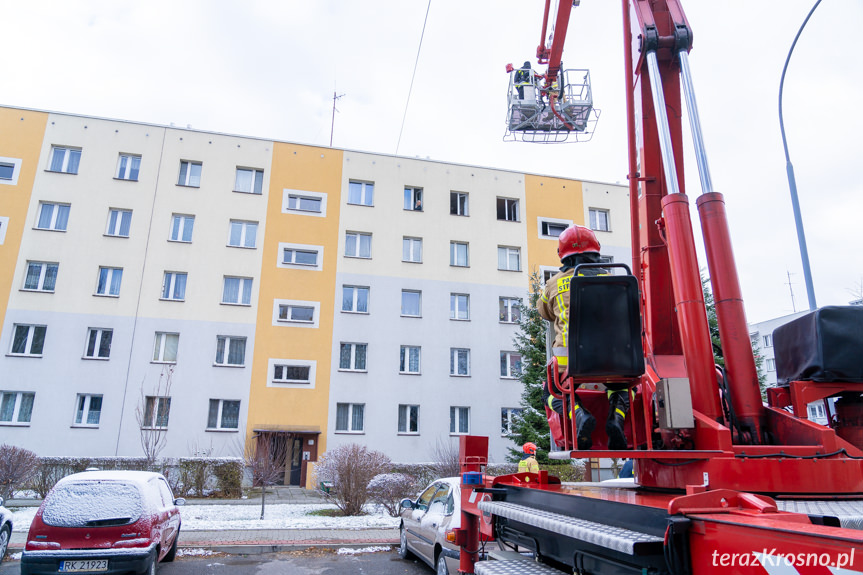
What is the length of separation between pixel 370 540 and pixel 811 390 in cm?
1096

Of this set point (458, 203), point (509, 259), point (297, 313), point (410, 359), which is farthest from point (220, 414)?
point (509, 259)

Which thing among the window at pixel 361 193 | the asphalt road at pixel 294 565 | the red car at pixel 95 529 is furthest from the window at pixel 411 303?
the red car at pixel 95 529

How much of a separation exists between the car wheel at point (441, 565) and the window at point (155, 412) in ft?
60.9

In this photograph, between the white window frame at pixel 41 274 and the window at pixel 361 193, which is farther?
the window at pixel 361 193

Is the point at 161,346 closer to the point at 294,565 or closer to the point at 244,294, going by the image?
the point at 244,294

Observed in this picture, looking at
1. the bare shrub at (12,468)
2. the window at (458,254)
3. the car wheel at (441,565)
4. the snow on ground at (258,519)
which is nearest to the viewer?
the car wheel at (441,565)

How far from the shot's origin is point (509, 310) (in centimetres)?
2942

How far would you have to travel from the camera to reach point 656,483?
3684mm

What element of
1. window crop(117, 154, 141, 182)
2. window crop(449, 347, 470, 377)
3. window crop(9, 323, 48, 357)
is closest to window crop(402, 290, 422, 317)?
window crop(449, 347, 470, 377)

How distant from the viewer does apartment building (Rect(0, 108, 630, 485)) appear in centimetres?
2416

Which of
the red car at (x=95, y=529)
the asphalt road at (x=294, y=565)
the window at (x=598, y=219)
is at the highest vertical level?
the window at (x=598, y=219)

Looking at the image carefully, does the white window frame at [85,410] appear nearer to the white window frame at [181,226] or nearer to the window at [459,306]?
the white window frame at [181,226]

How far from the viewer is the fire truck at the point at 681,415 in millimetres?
2270

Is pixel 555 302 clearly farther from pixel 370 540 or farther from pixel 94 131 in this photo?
pixel 94 131
